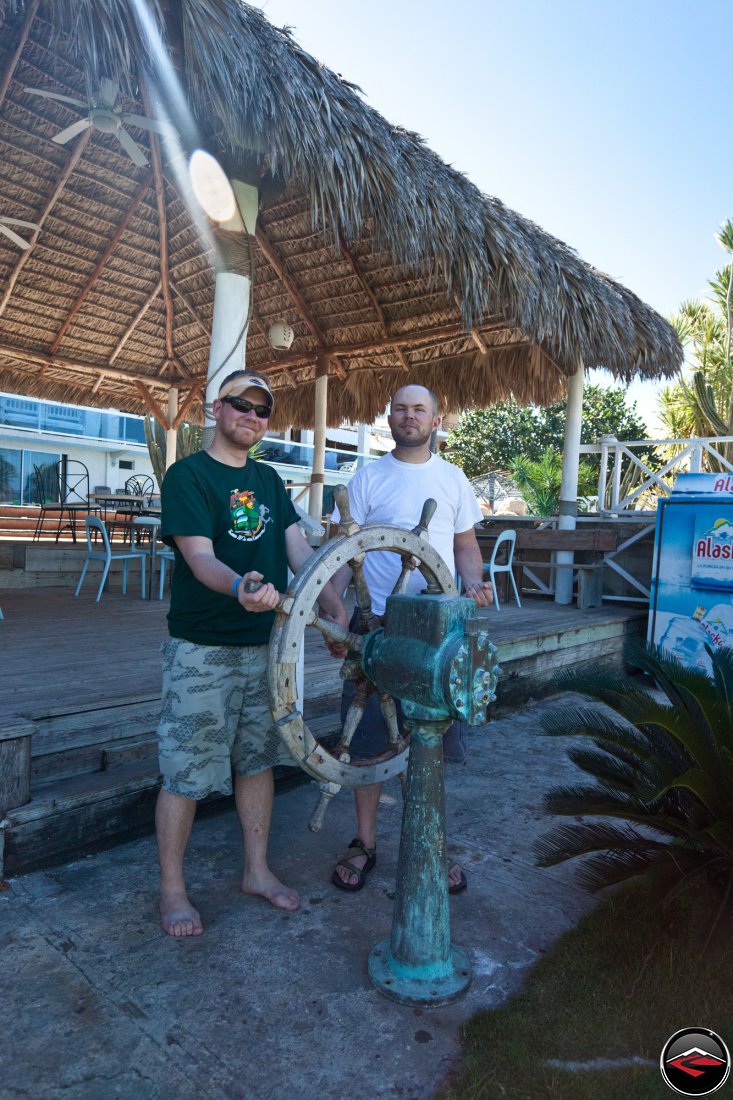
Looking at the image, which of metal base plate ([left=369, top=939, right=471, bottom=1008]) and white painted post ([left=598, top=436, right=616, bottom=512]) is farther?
white painted post ([left=598, top=436, right=616, bottom=512])

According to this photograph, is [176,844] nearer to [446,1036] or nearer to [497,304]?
[446,1036]

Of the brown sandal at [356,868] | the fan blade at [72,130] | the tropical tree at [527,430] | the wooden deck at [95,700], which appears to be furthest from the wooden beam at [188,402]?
the tropical tree at [527,430]

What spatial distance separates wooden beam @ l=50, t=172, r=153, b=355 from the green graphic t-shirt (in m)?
5.73

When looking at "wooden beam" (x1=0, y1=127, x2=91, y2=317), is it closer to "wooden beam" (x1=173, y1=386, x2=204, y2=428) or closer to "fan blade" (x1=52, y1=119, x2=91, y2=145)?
"fan blade" (x1=52, y1=119, x2=91, y2=145)

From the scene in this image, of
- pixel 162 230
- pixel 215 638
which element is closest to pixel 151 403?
pixel 162 230

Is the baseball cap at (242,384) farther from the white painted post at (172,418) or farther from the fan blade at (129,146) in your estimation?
the white painted post at (172,418)

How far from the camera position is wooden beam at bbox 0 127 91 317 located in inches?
228

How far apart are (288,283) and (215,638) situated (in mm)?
6290

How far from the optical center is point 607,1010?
167cm

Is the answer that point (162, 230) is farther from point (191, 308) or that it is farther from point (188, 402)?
point (188, 402)

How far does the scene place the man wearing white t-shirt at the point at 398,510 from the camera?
88.7 inches

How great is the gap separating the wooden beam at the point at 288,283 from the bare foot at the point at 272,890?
20.0 ft

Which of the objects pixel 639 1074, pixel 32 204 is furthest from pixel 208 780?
pixel 32 204

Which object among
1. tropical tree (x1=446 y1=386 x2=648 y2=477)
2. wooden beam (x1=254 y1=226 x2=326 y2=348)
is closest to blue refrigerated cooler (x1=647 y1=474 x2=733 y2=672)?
wooden beam (x1=254 y1=226 x2=326 y2=348)
